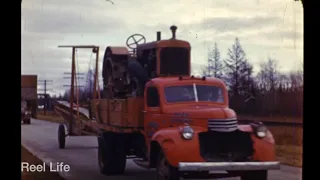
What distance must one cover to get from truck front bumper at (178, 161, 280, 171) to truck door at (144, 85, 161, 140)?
3.25 ft

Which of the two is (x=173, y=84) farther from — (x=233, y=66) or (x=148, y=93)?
(x=233, y=66)

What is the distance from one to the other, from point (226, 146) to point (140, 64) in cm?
138

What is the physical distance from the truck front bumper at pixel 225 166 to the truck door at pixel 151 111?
0.99m

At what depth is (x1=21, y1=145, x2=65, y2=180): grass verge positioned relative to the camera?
5.49 meters

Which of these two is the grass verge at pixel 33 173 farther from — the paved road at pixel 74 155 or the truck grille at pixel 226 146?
the truck grille at pixel 226 146

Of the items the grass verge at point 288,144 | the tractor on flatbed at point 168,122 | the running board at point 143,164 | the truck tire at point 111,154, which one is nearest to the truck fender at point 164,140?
the tractor on flatbed at point 168,122

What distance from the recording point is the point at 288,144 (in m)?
6.04

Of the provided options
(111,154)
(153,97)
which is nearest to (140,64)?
(153,97)

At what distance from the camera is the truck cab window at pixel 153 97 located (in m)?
7.14

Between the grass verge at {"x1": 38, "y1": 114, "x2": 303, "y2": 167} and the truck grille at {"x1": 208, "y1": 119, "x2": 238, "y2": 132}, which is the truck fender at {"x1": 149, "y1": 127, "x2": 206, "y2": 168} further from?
the grass verge at {"x1": 38, "y1": 114, "x2": 303, "y2": 167}

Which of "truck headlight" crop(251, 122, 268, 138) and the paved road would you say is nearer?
the paved road

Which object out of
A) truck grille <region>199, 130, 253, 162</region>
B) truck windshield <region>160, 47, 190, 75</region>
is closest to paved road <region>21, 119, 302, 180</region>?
truck grille <region>199, 130, 253, 162</region>
